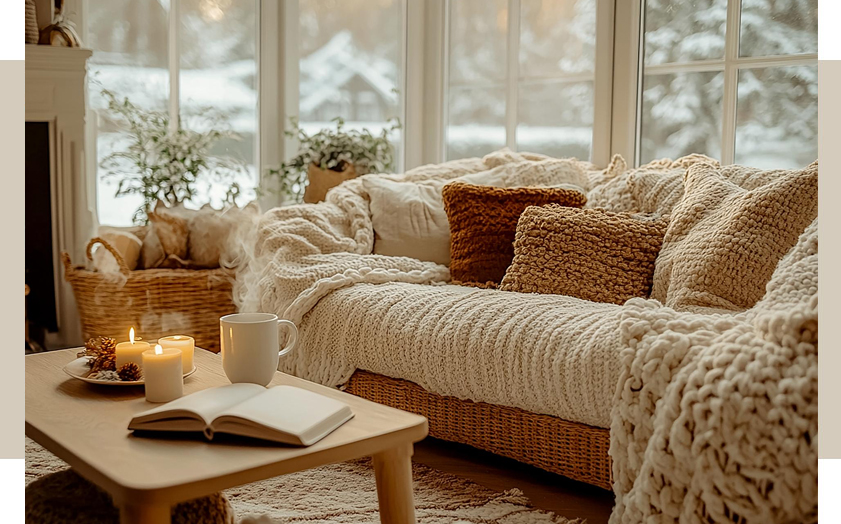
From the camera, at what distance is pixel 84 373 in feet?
5.33

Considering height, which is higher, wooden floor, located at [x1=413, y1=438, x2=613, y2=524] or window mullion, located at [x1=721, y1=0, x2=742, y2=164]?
window mullion, located at [x1=721, y1=0, x2=742, y2=164]

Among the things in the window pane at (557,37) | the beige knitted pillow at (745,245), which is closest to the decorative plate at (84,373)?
the beige knitted pillow at (745,245)

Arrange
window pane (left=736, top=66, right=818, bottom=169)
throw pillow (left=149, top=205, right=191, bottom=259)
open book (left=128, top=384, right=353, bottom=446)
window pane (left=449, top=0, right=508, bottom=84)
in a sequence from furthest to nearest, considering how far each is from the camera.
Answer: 1. window pane (left=449, top=0, right=508, bottom=84)
2. throw pillow (left=149, top=205, right=191, bottom=259)
3. window pane (left=736, top=66, right=818, bottom=169)
4. open book (left=128, top=384, right=353, bottom=446)

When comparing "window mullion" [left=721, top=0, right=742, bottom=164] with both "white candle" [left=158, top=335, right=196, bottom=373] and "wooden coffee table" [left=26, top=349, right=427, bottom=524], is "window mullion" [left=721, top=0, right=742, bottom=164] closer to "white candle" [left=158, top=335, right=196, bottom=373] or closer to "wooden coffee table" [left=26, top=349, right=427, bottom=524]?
"wooden coffee table" [left=26, top=349, right=427, bottom=524]

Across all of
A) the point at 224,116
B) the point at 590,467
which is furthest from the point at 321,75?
the point at 590,467

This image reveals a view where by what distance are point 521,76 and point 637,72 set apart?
67cm

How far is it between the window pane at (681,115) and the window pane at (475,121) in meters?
0.83

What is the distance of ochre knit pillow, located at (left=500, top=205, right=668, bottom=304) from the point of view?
236cm

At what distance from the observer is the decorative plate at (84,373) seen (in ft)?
5.04

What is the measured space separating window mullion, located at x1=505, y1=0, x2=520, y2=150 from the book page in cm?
265

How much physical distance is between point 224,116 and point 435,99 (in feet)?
3.56

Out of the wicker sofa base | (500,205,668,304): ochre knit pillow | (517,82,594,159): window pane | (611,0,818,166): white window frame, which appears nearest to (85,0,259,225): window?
(517,82,594,159): window pane

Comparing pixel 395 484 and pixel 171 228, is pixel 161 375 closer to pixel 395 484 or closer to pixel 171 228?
pixel 395 484

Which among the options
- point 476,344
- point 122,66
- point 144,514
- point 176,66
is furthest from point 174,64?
point 144,514
